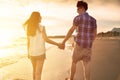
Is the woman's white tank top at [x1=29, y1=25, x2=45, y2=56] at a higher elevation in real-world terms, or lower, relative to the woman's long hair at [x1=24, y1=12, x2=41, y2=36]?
lower

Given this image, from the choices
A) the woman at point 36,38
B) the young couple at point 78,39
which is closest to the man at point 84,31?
the young couple at point 78,39

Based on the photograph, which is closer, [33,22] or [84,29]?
[33,22]

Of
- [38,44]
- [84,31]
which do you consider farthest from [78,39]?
[38,44]

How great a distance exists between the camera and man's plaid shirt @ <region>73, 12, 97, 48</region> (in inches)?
348

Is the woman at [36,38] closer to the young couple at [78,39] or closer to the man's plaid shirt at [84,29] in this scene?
the young couple at [78,39]

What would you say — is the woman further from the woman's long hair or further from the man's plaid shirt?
the man's plaid shirt

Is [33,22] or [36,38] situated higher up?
[33,22]

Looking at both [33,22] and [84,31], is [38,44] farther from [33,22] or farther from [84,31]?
[84,31]

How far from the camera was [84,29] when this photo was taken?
888 cm

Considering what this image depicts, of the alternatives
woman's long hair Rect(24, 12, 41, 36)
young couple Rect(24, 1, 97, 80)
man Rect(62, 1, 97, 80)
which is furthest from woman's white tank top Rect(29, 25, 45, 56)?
man Rect(62, 1, 97, 80)

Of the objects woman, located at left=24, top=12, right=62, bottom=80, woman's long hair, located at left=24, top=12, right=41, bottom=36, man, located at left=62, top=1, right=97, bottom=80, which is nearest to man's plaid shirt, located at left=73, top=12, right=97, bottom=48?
man, located at left=62, top=1, right=97, bottom=80

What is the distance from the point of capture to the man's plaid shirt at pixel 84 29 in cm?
885

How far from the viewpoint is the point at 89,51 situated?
29.7 feet

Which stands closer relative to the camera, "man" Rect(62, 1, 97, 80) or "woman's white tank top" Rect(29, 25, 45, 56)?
"woman's white tank top" Rect(29, 25, 45, 56)
